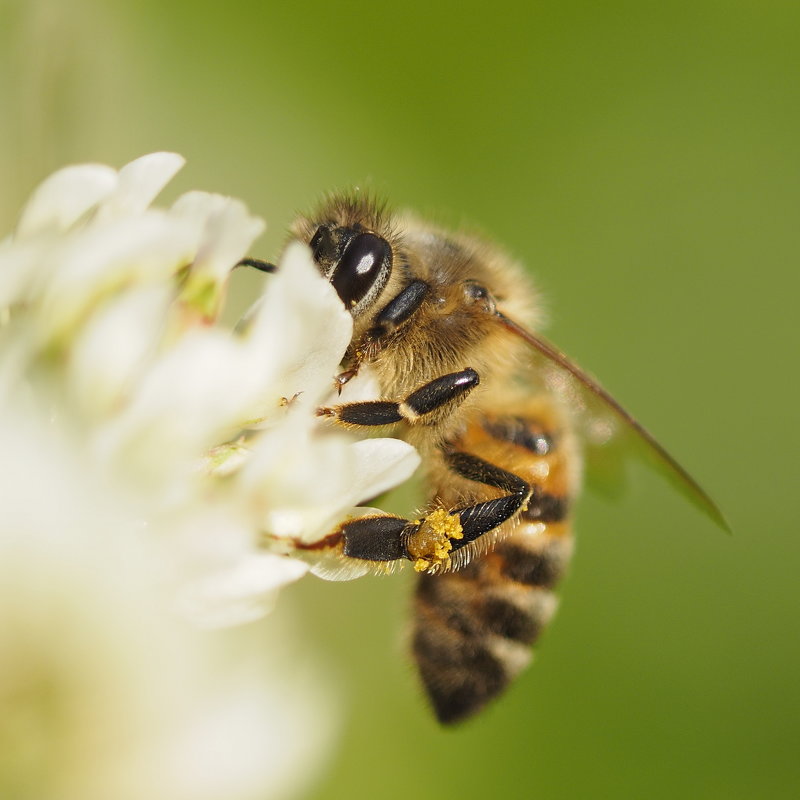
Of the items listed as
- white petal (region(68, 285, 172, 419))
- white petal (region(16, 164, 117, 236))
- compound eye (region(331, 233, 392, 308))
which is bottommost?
compound eye (region(331, 233, 392, 308))

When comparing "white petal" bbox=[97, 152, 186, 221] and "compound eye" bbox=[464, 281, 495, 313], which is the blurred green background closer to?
"compound eye" bbox=[464, 281, 495, 313]

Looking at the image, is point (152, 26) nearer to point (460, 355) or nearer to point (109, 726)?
point (460, 355)

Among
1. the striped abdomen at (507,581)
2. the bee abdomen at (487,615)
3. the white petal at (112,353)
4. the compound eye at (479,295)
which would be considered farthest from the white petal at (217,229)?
the bee abdomen at (487,615)

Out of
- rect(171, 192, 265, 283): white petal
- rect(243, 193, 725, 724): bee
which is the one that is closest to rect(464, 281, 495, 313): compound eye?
rect(243, 193, 725, 724): bee

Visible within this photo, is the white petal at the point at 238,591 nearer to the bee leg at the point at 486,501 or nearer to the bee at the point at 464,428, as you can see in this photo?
the bee at the point at 464,428

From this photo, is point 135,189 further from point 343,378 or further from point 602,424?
point 602,424

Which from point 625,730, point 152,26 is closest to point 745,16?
point 152,26
